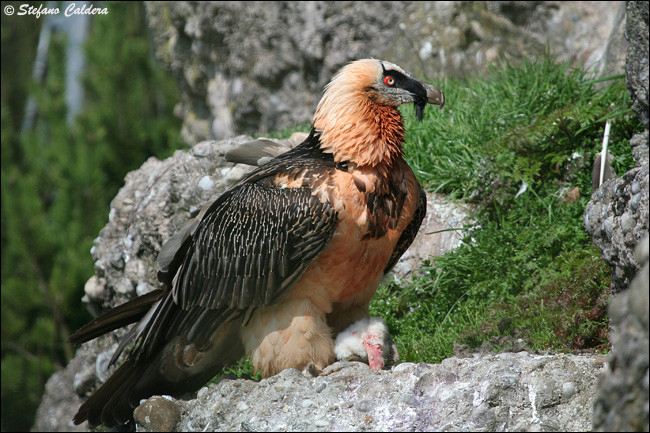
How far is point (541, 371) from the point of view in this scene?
3500 millimetres

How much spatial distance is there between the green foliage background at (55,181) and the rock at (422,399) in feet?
27.2

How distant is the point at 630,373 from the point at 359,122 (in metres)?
2.32

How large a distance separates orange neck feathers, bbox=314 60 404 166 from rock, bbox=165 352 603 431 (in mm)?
1276

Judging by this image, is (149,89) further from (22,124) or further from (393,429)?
(393,429)

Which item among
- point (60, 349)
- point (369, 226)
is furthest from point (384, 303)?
point (60, 349)

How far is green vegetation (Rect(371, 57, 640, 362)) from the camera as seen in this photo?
483 cm

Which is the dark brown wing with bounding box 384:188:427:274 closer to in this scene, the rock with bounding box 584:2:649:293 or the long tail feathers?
the rock with bounding box 584:2:649:293

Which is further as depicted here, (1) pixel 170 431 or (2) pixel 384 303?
(2) pixel 384 303

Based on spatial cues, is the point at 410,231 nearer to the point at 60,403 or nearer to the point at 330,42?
the point at 60,403

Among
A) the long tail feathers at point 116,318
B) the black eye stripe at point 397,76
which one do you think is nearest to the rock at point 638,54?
the black eye stripe at point 397,76

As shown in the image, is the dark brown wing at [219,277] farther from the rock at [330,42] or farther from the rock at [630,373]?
the rock at [330,42]

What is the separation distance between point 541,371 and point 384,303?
2.40 meters

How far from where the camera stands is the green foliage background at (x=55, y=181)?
11992mm

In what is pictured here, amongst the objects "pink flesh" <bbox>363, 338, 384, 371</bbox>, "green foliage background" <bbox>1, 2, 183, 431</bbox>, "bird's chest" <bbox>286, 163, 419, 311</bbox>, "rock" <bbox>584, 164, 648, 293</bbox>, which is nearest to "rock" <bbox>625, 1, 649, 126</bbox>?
"rock" <bbox>584, 164, 648, 293</bbox>
